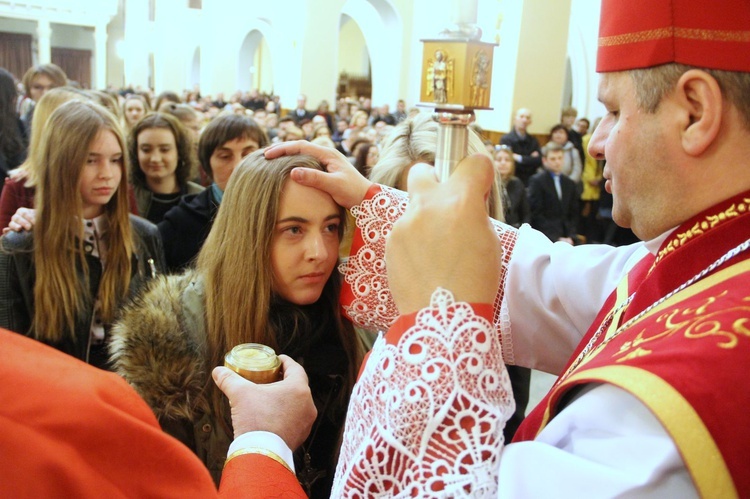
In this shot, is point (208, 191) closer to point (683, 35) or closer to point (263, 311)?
point (263, 311)

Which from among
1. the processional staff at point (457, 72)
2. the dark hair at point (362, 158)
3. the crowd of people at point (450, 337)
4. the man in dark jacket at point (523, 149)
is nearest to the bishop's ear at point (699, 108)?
the crowd of people at point (450, 337)

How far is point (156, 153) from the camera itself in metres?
3.66

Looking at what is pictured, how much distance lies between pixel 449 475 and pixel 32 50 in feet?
101

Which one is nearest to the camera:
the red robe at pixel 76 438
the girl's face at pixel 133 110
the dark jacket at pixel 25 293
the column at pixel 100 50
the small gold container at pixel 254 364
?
the red robe at pixel 76 438

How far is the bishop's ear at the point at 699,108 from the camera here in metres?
0.83

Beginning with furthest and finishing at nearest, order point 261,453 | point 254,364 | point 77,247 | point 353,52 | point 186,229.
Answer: point 353,52 < point 186,229 < point 77,247 < point 254,364 < point 261,453

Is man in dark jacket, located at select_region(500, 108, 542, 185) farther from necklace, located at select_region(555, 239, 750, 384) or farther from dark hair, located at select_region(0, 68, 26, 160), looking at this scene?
necklace, located at select_region(555, 239, 750, 384)

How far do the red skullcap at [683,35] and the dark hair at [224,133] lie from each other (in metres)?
2.59

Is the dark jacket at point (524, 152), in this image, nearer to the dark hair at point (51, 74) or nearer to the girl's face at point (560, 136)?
the girl's face at point (560, 136)

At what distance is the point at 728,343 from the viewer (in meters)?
0.72

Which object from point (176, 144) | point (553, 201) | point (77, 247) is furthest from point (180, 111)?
point (553, 201)

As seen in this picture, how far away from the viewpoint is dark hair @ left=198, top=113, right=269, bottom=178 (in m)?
3.37

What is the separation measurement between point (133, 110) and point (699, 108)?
596 centimetres

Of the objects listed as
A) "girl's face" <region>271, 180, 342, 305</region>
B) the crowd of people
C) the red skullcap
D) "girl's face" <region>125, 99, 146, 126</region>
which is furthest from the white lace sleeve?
"girl's face" <region>125, 99, 146, 126</region>
